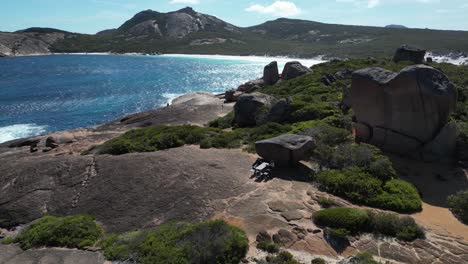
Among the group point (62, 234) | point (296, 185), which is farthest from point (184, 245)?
point (296, 185)

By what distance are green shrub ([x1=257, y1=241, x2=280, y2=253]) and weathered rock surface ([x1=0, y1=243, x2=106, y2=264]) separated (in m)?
6.05

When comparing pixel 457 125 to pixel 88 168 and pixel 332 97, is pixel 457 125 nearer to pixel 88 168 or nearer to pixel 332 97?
pixel 332 97

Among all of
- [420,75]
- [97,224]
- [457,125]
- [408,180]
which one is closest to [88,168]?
[97,224]

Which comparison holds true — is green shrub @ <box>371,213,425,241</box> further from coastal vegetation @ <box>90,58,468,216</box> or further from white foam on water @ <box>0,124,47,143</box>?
white foam on water @ <box>0,124,47,143</box>

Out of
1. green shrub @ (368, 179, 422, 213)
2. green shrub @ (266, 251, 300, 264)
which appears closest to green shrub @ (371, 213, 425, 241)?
green shrub @ (368, 179, 422, 213)

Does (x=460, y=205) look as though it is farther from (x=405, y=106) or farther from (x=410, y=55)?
(x=410, y=55)

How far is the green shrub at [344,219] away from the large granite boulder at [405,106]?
1015 centimetres

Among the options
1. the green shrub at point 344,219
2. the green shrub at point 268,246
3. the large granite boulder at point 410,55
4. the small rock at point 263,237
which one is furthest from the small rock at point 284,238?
the large granite boulder at point 410,55

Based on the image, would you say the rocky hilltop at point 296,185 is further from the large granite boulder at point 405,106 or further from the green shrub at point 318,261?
the green shrub at point 318,261

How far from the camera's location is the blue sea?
2306 inches

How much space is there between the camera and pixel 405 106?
25.2m

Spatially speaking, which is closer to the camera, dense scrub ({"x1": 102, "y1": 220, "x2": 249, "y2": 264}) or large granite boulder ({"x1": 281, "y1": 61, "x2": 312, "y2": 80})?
dense scrub ({"x1": 102, "y1": 220, "x2": 249, "y2": 264})

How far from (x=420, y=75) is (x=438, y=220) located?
32.2 feet

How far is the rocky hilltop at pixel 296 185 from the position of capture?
639 inches
